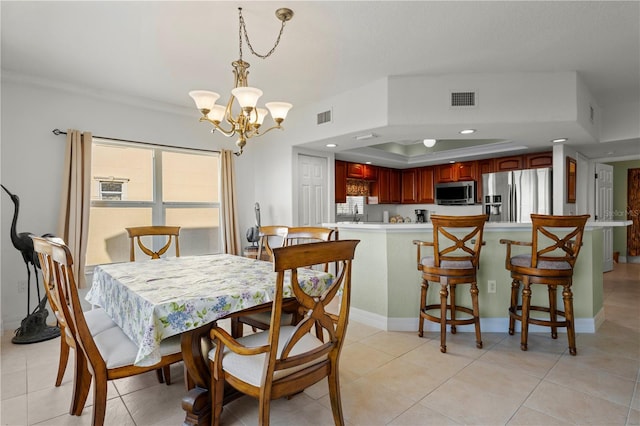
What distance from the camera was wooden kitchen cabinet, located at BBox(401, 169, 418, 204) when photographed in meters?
6.64

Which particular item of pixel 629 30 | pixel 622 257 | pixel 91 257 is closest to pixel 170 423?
pixel 91 257

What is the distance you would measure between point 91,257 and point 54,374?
168 centimetres

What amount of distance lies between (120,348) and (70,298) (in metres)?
0.34

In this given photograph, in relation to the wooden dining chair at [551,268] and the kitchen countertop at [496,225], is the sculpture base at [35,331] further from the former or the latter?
the wooden dining chair at [551,268]

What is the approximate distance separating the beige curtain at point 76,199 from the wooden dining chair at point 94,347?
6.48 feet

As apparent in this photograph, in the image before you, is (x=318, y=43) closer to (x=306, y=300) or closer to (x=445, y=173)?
(x=306, y=300)

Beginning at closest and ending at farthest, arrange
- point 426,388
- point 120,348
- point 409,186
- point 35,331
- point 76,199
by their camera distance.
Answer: point 120,348 → point 426,388 → point 35,331 → point 76,199 → point 409,186

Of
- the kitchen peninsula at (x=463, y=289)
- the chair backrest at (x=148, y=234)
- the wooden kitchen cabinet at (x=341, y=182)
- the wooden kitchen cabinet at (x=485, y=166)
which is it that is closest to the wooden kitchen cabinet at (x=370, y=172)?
the wooden kitchen cabinet at (x=341, y=182)

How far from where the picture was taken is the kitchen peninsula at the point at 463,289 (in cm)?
296

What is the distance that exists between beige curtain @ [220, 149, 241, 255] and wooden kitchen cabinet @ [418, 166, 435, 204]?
3.71 meters

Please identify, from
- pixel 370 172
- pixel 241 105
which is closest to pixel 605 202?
pixel 370 172

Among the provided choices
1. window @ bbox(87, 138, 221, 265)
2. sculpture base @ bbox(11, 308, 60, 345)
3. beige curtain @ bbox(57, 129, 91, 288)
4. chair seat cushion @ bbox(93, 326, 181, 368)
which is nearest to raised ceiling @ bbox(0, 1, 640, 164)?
beige curtain @ bbox(57, 129, 91, 288)

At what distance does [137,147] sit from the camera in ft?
13.1

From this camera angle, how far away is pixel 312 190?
483cm
